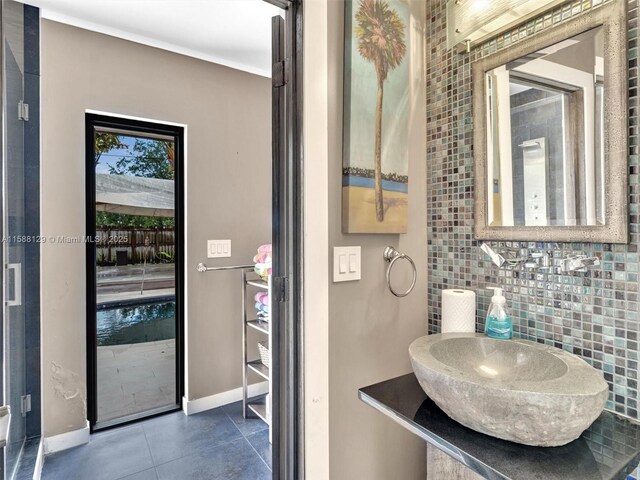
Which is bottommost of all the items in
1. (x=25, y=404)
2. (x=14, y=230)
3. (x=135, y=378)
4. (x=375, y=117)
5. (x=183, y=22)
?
(x=135, y=378)

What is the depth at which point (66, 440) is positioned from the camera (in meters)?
1.97

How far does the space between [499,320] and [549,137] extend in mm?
578

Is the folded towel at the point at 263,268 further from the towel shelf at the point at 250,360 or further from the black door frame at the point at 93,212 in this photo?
the black door frame at the point at 93,212

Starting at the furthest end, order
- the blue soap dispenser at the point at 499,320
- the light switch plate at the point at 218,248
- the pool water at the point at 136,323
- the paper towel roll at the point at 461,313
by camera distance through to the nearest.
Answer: the light switch plate at the point at 218,248 < the pool water at the point at 136,323 < the paper towel roll at the point at 461,313 < the blue soap dispenser at the point at 499,320

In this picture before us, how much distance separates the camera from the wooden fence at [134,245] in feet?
7.12

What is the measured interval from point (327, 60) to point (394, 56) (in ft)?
0.91

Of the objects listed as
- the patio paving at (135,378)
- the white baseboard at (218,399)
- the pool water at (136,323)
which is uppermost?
the pool water at (136,323)

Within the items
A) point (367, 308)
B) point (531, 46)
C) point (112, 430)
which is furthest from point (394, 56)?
point (112, 430)

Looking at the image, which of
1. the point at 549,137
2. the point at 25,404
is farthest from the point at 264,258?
the point at 549,137

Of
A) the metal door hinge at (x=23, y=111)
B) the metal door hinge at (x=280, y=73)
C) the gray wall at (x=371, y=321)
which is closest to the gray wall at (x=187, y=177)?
the metal door hinge at (x=23, y=111)

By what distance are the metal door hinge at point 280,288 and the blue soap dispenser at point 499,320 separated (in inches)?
26.5

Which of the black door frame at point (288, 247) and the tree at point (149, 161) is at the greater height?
the tree at point (149, 161)

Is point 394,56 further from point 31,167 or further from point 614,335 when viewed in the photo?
point 31,167

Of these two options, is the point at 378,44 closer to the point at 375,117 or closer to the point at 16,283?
the point at 375,117
